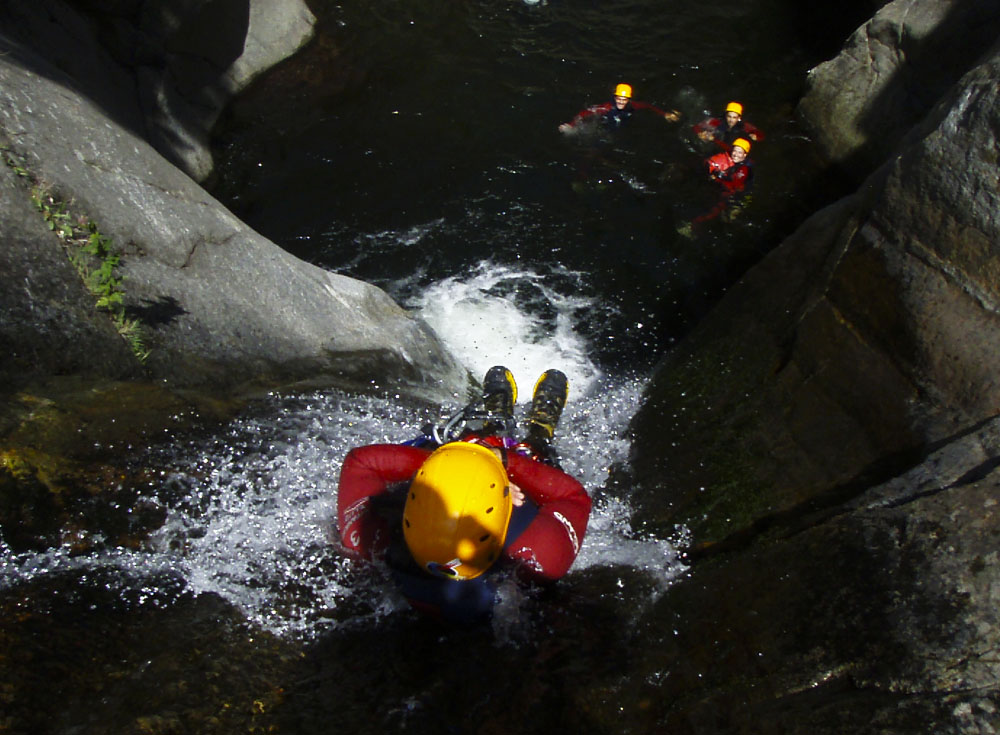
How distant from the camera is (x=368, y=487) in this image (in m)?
4.39

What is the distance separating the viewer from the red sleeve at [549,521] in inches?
160

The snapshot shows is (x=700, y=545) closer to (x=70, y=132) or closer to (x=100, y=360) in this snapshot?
(x=100, y=360)

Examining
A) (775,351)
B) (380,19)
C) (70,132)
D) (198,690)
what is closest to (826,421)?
(775,351)

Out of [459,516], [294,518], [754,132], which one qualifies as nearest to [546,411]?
[294,518]

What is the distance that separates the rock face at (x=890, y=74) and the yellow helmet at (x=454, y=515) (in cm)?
709

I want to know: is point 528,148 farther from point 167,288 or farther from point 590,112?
point 167,288

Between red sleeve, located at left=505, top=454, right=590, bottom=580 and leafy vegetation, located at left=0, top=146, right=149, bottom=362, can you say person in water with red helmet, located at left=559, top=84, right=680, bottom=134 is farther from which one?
leafy vegetation, located at left=0, top=146, right=149, bottom=362

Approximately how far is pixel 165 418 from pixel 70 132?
74.1 inches

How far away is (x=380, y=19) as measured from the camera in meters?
11.6

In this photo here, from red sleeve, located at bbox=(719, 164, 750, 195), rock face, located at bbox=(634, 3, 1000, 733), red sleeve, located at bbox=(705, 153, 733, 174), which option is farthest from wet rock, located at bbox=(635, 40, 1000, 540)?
red sleeve, located at bbox=(705, 153, 733, 174)

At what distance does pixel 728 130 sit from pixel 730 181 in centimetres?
86

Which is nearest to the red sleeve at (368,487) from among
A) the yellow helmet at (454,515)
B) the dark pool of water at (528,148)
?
the yellow helmet at (454,515)

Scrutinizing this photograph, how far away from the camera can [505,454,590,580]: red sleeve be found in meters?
4.07

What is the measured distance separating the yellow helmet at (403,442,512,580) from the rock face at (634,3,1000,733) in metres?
0.94
